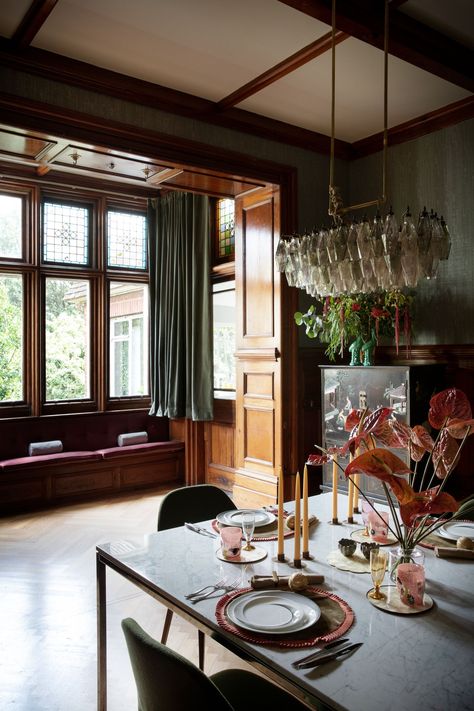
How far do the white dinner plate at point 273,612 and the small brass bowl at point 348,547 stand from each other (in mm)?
355

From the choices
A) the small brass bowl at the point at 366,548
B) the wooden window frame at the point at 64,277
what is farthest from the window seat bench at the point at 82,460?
the small brass bowl at the point at 366,548

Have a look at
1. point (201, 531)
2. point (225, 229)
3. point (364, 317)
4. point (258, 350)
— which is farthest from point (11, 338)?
point (201, 531)

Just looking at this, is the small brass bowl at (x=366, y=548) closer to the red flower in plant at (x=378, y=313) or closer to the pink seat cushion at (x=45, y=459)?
the red flower in plant at (x=378, y=313)

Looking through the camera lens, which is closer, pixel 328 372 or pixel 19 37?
pixel 19 37

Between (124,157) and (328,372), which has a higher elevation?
(124,157)

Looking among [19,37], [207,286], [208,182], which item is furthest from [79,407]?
[19,37]

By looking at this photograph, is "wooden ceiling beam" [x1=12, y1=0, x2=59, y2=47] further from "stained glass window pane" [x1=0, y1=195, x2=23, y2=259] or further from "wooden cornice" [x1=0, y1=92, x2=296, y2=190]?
"stained glass window pane" [x1=0, y1=195, x2=23, y2=259]

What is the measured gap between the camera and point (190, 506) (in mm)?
2572

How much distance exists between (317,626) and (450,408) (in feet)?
2.33

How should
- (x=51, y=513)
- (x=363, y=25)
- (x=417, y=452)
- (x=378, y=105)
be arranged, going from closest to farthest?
(x=417, y=452) → (x=363, y=25) → (x=378, y=105) → (x=51, y=513)

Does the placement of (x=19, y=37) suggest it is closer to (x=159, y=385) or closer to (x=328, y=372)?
(x=328, y=372)

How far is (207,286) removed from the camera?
18.6 ft

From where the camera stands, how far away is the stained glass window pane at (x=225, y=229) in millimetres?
5574

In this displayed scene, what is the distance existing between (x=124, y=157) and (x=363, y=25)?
1675 millimetres
